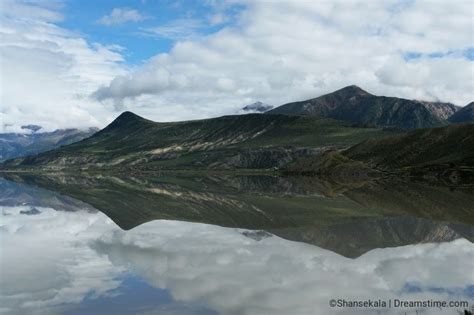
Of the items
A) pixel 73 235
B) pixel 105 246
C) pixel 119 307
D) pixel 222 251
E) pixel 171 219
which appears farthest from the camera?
pixel 171 219

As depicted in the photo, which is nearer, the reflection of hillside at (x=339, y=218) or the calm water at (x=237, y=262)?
the calm water at (x=237, y=262)

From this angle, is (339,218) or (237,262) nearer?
(237,262)

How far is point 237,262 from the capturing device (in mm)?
38219

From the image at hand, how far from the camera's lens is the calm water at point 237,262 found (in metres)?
26.8

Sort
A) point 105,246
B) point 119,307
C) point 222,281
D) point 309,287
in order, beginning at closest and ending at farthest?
point 119,307, point 309,287, point 222,281, point 105,246

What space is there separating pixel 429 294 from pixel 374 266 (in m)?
8.58

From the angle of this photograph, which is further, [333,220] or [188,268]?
[333,220]

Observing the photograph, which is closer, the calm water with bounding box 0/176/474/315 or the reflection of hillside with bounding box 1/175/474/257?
the calm water with bounding box 0/176/474/315

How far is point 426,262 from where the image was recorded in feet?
124

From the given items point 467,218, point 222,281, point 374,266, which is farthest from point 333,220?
point 222,281

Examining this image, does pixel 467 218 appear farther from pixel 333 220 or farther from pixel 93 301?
pixel 93 301

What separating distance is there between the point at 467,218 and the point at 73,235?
47.5m

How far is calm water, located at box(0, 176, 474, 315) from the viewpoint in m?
26.8

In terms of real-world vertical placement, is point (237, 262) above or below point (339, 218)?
above
